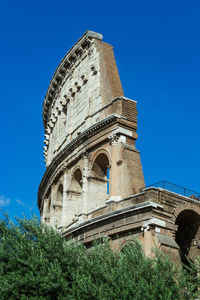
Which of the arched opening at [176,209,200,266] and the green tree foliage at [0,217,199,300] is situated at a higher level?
the arched opening at [176,209,200,266]

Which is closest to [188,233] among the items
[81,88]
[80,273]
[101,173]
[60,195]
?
[101,173]

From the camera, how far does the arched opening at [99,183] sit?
71.1 feet

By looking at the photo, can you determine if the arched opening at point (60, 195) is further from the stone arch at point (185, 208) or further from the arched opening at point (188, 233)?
the stone arch at point (185, 208)

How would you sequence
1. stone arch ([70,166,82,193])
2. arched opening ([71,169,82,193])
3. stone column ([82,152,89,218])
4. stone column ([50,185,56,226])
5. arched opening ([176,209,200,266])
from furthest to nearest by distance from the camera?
stone column ([50,185,56,226]), arched opening ([71,169,82,193]), stone arch ([70,166,82,193]), stone column ([82,152,89,218]), arched opening ([176,209,200,266])

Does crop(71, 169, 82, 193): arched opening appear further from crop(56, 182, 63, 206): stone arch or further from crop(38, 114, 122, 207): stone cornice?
crop(56, 182, 63, 206): stone arch

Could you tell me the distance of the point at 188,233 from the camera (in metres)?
20.0

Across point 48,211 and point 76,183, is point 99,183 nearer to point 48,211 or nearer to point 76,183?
point 76,183

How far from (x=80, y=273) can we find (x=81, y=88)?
13.9 meters

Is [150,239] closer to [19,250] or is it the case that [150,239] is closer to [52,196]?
[19,250]

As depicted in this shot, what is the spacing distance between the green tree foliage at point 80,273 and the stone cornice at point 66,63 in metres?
13.4

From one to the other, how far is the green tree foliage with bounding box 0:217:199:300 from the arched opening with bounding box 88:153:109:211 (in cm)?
538

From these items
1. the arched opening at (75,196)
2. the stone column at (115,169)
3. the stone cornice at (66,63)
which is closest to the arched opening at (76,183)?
the arched opening at (75,196)

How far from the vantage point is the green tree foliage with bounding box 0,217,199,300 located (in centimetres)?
1334

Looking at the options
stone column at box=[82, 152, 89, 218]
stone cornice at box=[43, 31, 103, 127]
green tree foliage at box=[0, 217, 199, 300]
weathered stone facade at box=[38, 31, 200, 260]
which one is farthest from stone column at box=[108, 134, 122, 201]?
stone cornice at box=[43, 31, 103, 127]
